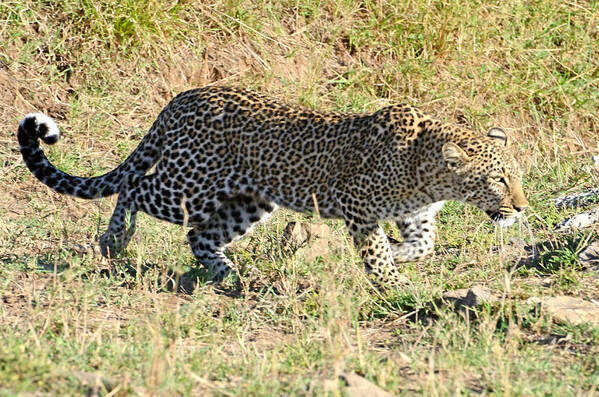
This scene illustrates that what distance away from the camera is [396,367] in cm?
505

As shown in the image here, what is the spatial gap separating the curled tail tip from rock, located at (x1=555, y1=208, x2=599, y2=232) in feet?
13.2

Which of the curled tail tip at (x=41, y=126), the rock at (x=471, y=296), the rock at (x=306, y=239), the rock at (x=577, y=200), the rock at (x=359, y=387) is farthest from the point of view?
the rock at (x=577, y=200)

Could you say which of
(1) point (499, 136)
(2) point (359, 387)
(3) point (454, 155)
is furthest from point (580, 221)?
(2) point (359, 387)

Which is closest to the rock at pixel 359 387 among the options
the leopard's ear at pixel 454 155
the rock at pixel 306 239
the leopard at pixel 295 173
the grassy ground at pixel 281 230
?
the grassy ground at pixel 281 230

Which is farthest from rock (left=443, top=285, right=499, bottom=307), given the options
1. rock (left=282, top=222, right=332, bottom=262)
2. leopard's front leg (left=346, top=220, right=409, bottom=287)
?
rock (left=282, top=222, right=332, bottom=262)

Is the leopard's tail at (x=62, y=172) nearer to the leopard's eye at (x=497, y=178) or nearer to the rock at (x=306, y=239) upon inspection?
the rock at (x=306, y=239)

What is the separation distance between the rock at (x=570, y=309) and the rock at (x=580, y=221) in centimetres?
179

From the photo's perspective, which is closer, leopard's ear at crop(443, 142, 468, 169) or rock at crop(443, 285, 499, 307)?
rock at crop(443, 285, 499, 307)

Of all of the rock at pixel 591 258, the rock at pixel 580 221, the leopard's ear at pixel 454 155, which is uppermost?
the leopard's ear at pixel 454 155

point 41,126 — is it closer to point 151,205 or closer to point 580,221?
point 151,205

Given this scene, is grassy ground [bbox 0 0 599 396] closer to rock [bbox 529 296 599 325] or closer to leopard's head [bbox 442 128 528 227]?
rock [bbox 529 296 599 325]

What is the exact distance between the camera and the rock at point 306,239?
732cm

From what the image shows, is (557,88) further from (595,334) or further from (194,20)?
(595,334)

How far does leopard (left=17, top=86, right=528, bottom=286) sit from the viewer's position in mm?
6918
